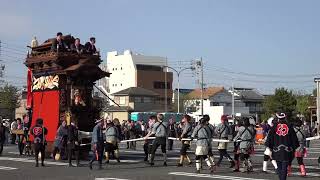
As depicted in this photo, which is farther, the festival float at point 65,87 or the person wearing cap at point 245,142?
the festival float at point 65,87

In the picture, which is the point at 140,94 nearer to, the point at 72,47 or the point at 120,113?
the point at 120,113

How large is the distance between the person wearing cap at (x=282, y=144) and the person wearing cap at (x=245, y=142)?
4185mm

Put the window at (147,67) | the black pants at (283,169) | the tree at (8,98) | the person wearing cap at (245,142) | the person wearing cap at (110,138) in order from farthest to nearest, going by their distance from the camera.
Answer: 1. the window at (147,67)
2. the tree at (8,98)
3. the person wearing cap at (110,138)
4. the person wearing cap at (245,142)
5. the black pants at (283,169)

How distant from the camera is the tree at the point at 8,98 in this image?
261 ft

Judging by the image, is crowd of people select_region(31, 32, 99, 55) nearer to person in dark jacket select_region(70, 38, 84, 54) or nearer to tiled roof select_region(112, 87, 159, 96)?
person in dark jacket select_region(70, 38, 84, 54)

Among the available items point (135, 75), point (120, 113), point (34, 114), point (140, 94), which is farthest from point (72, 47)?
point (135, 75)

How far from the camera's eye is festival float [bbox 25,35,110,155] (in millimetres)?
22312

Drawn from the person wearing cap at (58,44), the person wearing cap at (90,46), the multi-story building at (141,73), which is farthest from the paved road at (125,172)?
the multi-story building at (141,73)

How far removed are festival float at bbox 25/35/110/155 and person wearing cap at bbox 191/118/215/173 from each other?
7116 mm

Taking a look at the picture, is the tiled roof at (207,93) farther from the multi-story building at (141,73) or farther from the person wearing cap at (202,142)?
the person wearing cap at (202,142)

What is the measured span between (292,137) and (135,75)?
105258 mm

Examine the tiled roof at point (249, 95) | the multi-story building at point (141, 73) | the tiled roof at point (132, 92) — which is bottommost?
the tiled roof at point (132, 92)

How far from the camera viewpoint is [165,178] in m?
14.9

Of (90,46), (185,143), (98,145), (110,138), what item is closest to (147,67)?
(90,46)
